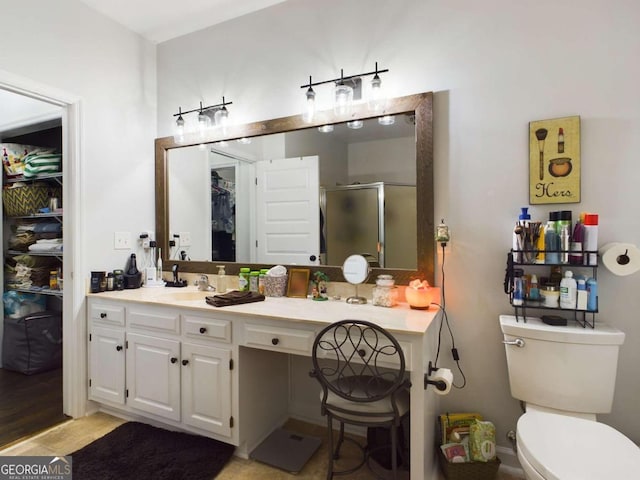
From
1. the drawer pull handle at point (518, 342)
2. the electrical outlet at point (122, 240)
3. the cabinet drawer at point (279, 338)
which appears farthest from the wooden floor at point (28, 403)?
the drawer pull handle at point (518, 342)

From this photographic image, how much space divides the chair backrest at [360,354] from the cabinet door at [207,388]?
574 millimetres

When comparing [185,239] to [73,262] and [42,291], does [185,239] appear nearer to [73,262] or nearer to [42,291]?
[73,262]

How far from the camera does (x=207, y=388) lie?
6.00 ft

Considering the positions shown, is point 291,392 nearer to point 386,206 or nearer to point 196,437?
point 196,437

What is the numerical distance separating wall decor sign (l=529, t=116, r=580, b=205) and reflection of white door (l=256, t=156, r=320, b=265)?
1.19 metres

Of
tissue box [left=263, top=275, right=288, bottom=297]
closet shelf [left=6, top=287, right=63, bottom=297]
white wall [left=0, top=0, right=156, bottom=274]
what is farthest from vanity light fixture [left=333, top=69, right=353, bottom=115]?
closet shelf [left=6, top=287, right=63, bottom=297]

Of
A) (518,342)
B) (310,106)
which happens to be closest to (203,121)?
(310,106)

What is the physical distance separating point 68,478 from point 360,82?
8.53 ft

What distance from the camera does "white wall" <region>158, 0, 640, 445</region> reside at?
1.53 metres

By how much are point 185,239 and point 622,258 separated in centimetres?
269

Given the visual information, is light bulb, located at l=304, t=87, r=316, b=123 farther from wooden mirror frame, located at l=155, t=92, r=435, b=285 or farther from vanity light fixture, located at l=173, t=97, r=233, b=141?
vanity light fixture, located at l=173, t=97, r=233, b=141

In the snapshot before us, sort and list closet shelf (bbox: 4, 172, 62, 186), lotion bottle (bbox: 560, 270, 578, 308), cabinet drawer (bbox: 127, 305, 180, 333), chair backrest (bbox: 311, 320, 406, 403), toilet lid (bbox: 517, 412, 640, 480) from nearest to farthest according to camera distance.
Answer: toilet lid (bbox: 517, 412, 640, 480) → chair backrest (bbox: 311, 320, 406, 403) → lotion bottle (bbox: 560, 270, 578, 308) → cabinet drawer (bbox: 127, 305, 180, 333) → closet shelf (bbox: 4, 172, 62, 186)

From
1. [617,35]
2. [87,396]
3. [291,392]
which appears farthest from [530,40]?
[87,396]

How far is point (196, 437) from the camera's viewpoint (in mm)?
1965
